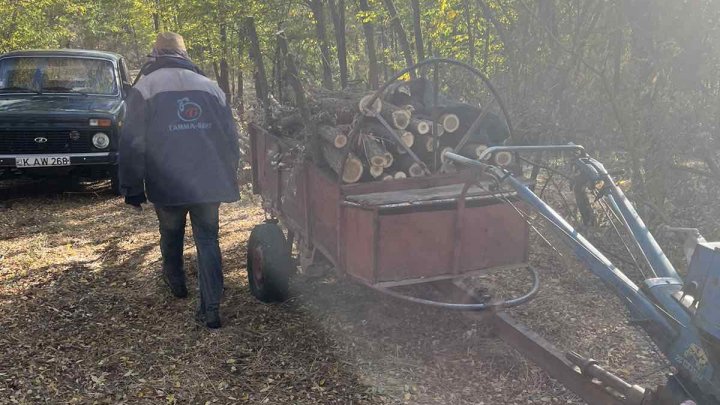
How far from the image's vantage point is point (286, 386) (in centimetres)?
369

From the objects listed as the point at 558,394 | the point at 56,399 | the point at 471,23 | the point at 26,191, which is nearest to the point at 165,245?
the point at 56,399

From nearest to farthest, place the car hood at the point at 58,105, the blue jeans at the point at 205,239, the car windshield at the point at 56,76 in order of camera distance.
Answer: the blue jeans at the point at 205,239 → the car hood at the point at 58,105 → the car windshield at the point at 56,76

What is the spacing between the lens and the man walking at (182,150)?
4.18 m

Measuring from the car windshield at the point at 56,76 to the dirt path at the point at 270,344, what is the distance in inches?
149

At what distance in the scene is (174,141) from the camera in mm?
4207

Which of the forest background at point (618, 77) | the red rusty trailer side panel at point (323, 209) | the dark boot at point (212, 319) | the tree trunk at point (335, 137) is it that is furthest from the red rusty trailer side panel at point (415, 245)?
the forest background at point (618, 77)

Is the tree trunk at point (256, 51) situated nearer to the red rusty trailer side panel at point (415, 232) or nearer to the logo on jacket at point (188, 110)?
the logo on jacket at point (188, 110)

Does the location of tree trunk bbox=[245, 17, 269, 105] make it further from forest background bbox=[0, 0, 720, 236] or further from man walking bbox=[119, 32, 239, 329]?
man walking bbox=[119, 32, 239, 329]

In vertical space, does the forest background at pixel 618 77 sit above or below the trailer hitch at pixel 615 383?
above

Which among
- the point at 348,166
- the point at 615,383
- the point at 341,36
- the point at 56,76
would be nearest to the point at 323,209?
the point at 348,166

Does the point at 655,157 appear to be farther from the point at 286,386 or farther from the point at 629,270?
the point at 286,386

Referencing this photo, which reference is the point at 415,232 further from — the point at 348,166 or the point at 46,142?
the point at 46,142

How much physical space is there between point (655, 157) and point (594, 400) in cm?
290

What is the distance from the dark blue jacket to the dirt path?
99 cm
